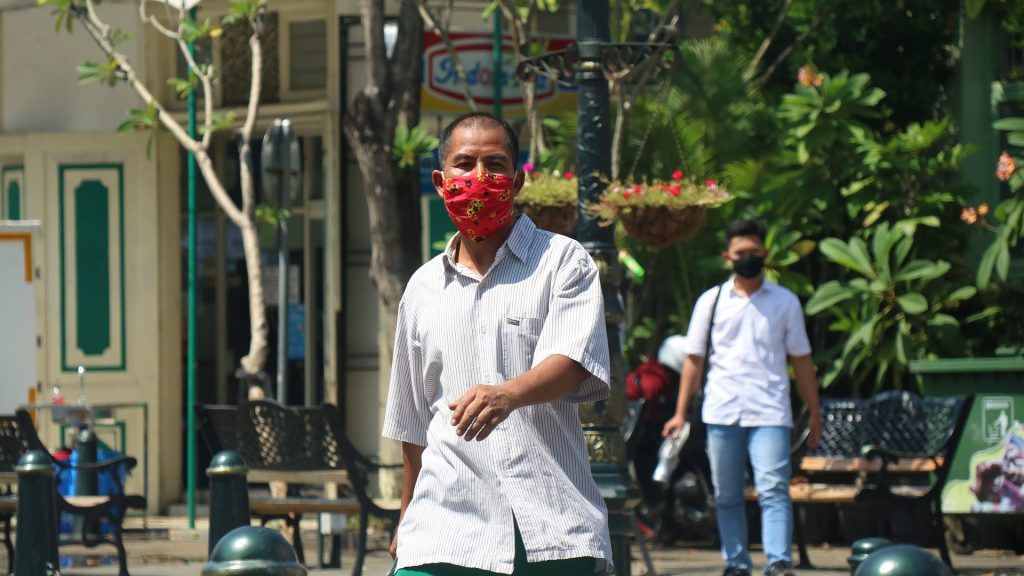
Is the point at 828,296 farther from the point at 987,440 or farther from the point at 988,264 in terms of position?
the point at 987,440

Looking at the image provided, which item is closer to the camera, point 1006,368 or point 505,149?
point 505,149

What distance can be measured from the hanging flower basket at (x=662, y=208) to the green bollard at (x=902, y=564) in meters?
5.23

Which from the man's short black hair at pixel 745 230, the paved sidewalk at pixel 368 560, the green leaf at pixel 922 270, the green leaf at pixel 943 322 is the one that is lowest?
the paved sidewalk at pixel 368 560

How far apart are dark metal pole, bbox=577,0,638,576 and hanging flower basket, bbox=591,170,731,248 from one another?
0.82 m

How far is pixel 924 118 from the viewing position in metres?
15.4

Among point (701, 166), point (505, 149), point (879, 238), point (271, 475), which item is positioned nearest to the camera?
point (505, 149)

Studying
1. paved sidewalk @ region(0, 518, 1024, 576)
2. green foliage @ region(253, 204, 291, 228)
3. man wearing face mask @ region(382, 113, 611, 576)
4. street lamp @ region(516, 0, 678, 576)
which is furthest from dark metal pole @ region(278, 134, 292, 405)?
man wearing face mask @ region(382, 113, 611, 576)

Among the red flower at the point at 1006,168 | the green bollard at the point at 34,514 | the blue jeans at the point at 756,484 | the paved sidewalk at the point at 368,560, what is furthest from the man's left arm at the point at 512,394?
the red flower at the point at 1006,168

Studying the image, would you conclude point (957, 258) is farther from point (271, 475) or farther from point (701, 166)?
point (271, 475)

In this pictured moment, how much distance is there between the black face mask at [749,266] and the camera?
30.6 feet

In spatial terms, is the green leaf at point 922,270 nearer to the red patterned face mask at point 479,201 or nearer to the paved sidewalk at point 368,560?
the paved sidewalk at point 368,560

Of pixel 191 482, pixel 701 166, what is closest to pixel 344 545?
pixel 191 482

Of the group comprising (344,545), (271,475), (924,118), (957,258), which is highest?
(924,118)

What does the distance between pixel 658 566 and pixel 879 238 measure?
3196 mm
